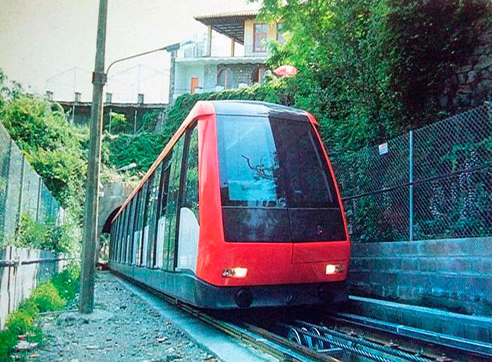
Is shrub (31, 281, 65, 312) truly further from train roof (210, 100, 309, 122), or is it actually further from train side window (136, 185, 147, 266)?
train roof (210, 100, 309, 122)

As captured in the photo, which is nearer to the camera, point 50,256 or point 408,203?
point 408,203

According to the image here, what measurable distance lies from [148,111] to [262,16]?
34.1 metres

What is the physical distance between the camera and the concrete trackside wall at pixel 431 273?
242 inches

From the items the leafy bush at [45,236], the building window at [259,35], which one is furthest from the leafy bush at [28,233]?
the building window at [259,35]

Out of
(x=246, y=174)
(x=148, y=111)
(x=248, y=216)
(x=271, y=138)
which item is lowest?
(x=248, y=216)

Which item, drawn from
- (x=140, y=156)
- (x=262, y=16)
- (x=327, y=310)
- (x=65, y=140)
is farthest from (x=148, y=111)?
(x=327, y=310)

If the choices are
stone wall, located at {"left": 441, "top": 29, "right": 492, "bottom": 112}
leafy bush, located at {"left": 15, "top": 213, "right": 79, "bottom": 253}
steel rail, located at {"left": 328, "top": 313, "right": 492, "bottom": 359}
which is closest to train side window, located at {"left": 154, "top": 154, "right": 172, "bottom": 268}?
leafy bush, located at {"left": 15, "top": 213, "right": 79, "bottom": 253}

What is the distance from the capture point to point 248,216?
21.2 ft

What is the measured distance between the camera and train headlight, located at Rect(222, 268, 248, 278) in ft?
20.5

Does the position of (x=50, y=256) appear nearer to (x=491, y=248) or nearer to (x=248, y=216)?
(x=248, y=216)

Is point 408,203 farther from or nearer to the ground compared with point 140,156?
nearer to the ground

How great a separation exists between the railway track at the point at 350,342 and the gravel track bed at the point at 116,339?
66cm

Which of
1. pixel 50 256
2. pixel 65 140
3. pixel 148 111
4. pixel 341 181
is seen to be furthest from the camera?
pixel 148 111

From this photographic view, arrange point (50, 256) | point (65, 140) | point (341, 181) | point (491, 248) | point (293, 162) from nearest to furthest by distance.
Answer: point (491, 248)
point (293, 162)
point (341, 181)
point (50, 256)
point (65, 140)
